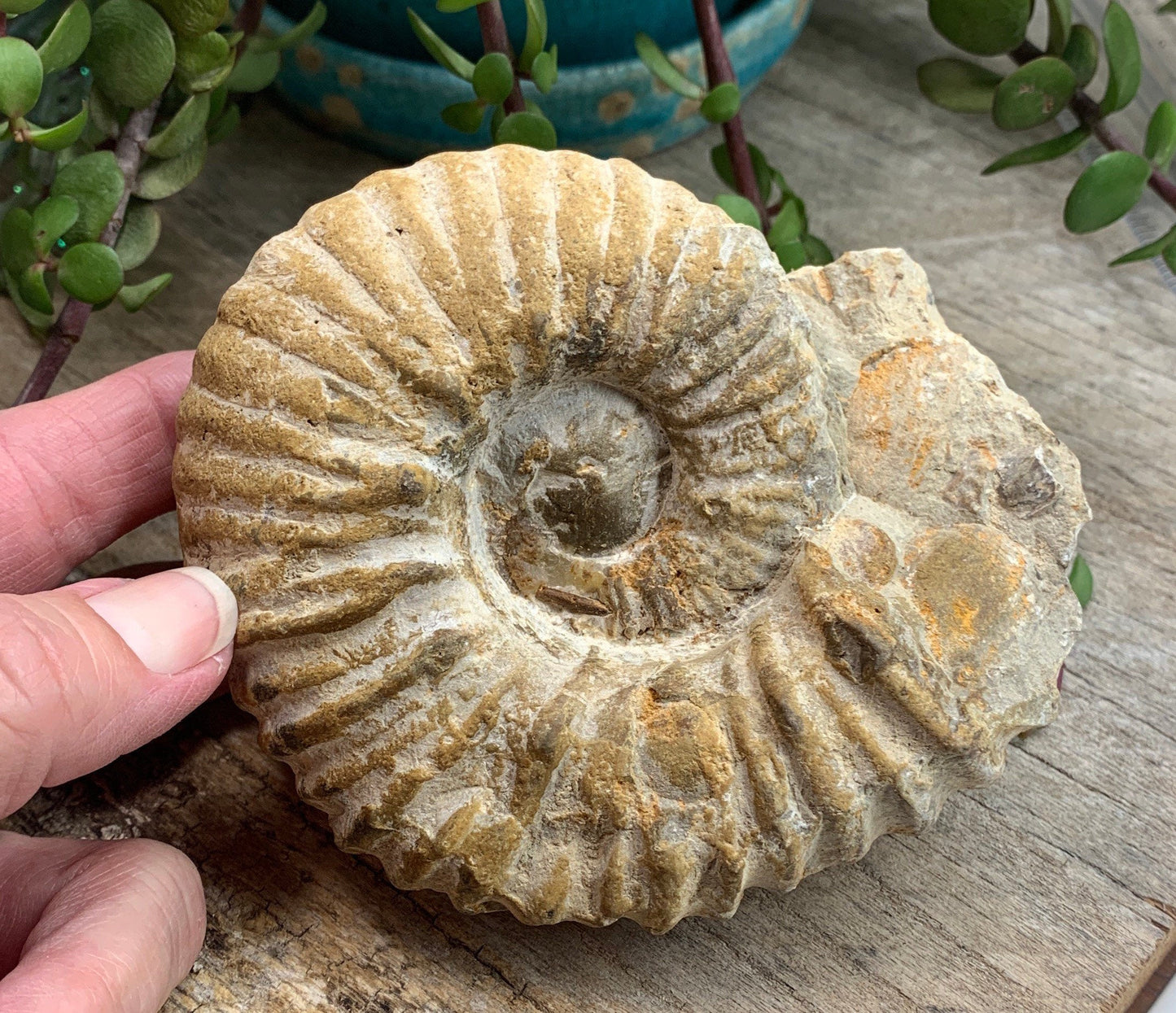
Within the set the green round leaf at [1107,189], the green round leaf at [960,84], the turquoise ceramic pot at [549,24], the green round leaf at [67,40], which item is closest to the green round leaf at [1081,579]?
the green round leaf at [1107,189]

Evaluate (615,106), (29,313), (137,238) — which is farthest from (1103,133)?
(29,313)

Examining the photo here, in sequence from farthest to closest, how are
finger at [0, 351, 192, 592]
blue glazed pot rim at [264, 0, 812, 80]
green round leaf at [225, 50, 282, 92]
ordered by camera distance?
blue glazed pot rim at [264, 0, 812, 80]
green round leaf at [225, 50, 282, 92]
finger at [0, 351, 192, 592]

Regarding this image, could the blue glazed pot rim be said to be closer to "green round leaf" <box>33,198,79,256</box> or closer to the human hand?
"green round leaf" <box>33,198,79,256</box>

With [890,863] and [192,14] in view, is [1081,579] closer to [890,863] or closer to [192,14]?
[890,863]

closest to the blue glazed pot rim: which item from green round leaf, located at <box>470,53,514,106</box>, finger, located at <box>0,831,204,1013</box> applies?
green round leaf, located at <box>470,53,514,106</box>

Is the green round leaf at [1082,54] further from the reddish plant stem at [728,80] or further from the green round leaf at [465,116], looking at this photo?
the green round leaf at [465,116]

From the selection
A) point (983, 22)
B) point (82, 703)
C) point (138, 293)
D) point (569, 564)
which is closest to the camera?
point (82, 703)
